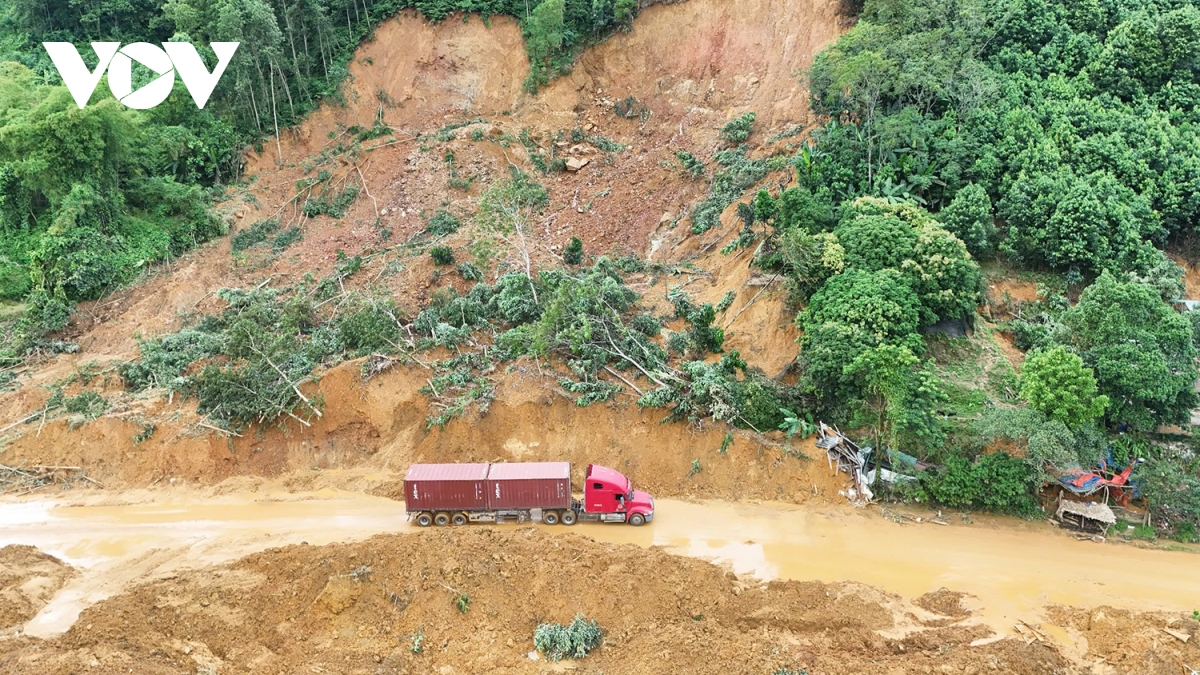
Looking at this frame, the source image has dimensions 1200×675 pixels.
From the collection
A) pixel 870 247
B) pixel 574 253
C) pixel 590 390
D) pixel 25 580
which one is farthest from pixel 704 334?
pixel 25 580

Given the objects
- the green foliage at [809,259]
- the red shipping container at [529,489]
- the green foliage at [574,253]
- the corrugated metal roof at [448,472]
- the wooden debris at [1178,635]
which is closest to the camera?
the wooden debris at [1178,635]

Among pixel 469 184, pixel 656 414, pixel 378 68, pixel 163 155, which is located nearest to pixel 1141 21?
pixel 656 414

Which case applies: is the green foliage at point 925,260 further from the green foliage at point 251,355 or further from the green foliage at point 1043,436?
the green foliage at point 251,355

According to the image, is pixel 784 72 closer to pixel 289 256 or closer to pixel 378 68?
pixel 378 68

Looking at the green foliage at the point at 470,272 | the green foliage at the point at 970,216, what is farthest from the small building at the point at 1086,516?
the green foliage at the point at 470,272

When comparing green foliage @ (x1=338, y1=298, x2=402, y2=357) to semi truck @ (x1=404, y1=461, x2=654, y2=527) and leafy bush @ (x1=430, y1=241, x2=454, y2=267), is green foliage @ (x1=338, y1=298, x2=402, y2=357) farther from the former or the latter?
semi truck @ (x1=404, y1=461, x2=654, y2=527)

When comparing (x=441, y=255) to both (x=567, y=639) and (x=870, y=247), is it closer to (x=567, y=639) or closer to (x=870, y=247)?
(x=870, y=247)
